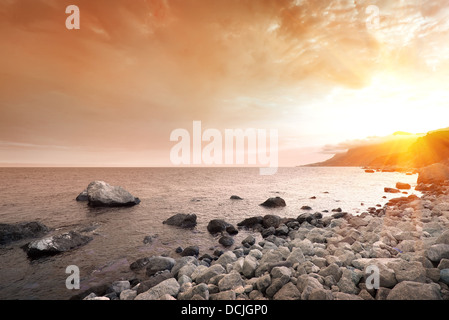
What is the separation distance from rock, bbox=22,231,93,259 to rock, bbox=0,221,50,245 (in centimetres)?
208

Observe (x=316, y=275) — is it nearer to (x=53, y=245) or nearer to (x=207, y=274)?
(x=207, y=274)

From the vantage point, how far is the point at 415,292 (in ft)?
15.4

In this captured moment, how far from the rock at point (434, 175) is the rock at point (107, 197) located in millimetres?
55804

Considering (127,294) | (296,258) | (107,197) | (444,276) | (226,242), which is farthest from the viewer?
(107,197)

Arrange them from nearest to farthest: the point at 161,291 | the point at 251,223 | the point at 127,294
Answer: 1. the point at 161,291
2. the point at 127,294
3. the point at 251,223

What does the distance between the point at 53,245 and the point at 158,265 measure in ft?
22.8

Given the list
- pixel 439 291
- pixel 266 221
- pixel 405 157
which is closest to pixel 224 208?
pixel 266 221

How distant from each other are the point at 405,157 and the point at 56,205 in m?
155

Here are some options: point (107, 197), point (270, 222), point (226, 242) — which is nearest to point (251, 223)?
point (270, 222)

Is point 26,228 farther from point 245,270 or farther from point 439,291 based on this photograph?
point 439,291
